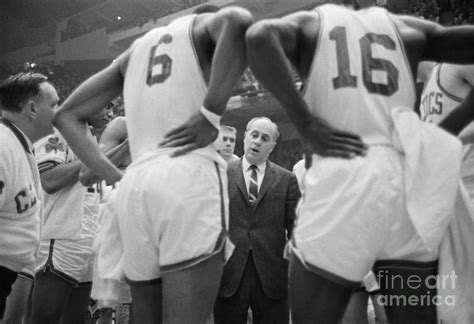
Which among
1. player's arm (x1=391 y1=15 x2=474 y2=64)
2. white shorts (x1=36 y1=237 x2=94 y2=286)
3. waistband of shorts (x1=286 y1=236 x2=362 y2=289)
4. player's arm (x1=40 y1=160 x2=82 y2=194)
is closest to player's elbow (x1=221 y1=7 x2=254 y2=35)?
player's arm (x1=391 y1=15 x2=474 y2=64)

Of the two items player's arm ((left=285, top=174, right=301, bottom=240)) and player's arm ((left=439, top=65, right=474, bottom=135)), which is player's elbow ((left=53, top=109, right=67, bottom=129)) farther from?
player's arm ((left=285, top=174, right=301, bottom=240))

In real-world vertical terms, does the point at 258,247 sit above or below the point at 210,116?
below

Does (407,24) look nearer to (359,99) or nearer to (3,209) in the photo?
(359,99)

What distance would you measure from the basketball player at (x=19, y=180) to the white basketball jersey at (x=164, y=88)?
1276 millimetres

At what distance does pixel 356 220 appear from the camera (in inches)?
75.4

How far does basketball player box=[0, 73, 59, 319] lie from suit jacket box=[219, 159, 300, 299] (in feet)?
5.89

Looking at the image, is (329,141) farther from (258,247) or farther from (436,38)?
(258,247)

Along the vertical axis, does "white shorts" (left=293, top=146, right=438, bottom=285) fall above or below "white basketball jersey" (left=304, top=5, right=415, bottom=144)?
below

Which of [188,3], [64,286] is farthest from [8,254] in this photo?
[188,3]

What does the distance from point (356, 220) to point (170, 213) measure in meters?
0.66

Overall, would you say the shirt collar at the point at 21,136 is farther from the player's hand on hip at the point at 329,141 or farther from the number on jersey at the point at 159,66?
the player's hand on hip at the point at 329,141

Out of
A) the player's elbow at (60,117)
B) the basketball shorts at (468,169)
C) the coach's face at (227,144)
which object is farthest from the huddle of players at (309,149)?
the coach's face at (227,144)

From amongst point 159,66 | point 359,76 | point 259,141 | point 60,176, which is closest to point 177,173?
point 159,66

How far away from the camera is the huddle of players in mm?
1948
